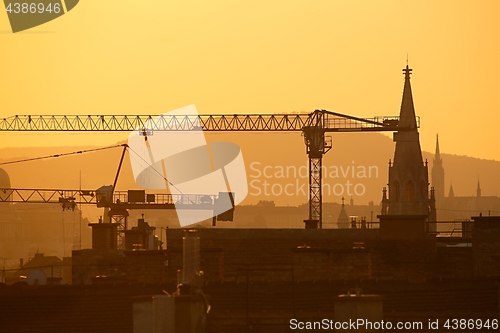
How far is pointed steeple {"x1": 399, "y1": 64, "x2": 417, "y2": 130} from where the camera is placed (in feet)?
388

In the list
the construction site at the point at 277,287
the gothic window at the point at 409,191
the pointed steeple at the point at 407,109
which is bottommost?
the construction site at the point at 277,287

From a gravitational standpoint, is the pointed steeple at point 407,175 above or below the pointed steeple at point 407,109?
below

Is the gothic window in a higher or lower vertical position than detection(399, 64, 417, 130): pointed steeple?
lower

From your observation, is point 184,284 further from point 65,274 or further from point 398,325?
point 65,274

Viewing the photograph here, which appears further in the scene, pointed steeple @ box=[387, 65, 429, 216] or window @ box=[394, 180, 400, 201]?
window @ box=[394, 180, 400, 201]

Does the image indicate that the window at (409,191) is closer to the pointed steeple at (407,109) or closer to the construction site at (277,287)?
the pointed steeple at (407,109)

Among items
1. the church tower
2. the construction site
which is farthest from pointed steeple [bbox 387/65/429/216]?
the construction site

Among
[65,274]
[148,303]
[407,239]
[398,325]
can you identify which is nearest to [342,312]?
[398,325]

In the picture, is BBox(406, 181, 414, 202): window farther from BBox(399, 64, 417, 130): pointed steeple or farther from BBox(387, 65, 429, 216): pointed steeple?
BBox(399, 64, 417, 130): pointed steeple

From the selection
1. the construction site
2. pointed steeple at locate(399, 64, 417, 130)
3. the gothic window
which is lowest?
the construction site

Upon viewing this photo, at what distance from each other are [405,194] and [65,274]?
5438 cm

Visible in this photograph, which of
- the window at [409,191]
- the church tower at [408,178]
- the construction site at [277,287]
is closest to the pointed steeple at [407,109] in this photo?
the church tower at [408,178]

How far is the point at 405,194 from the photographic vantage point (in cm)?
11312

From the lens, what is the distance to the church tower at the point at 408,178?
11200 cm
